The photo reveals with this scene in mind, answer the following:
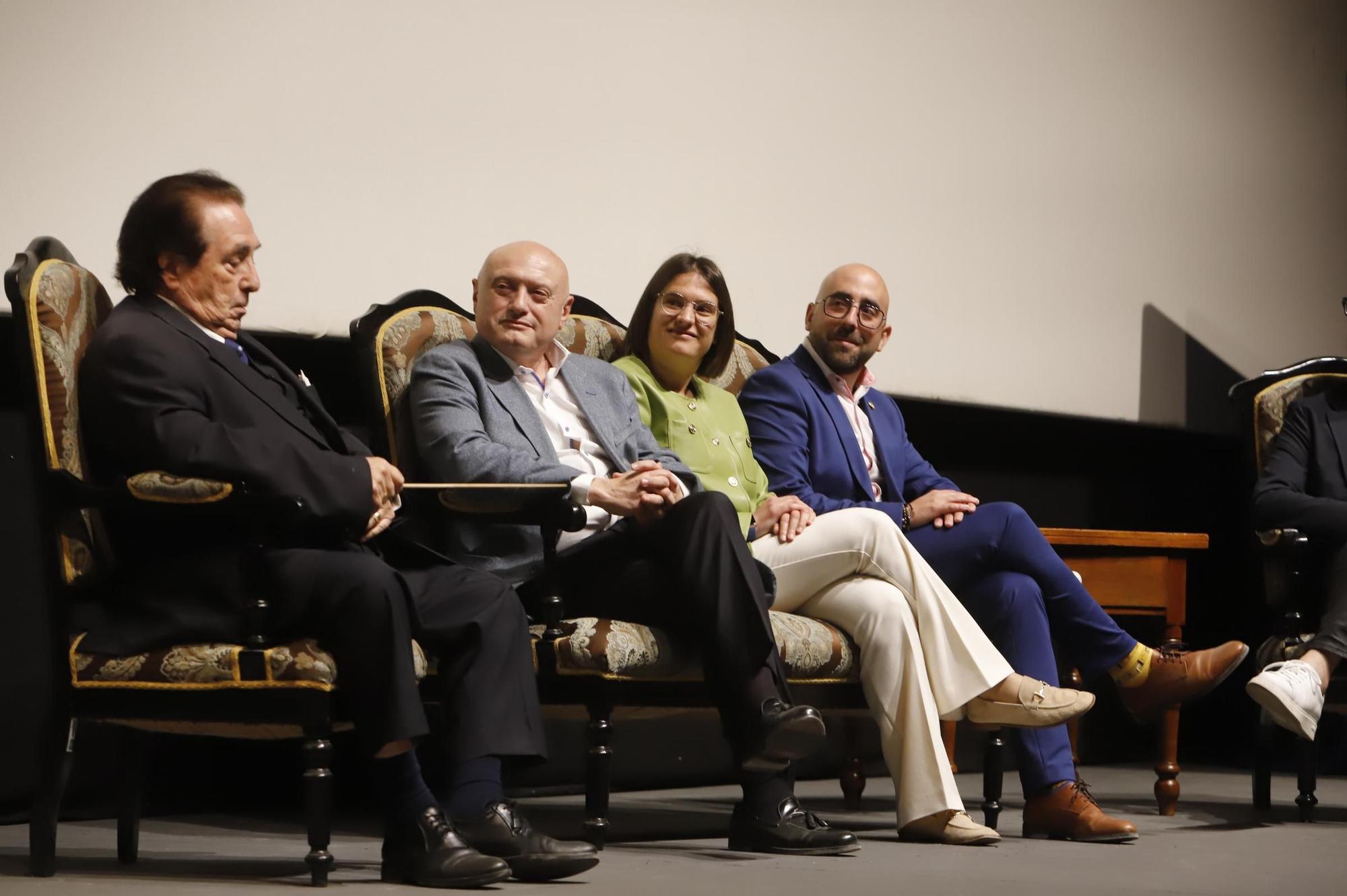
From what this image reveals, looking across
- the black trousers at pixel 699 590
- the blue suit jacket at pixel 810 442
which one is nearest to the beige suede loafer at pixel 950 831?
the black trousers at pixel 699 590

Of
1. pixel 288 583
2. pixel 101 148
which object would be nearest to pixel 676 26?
pixel 101 148

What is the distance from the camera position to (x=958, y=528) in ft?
10.8

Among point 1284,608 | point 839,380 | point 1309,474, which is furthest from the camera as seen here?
point 1309,474

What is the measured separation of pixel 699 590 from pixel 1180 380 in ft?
9.66

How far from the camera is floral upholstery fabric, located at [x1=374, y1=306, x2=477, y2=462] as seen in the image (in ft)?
9.87

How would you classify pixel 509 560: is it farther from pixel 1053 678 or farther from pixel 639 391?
pixel 1053 678

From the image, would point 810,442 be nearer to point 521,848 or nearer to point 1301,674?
point 1301,674

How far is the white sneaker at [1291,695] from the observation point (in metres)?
3.39

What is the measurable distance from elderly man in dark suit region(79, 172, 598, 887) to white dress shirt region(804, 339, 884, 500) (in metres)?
1.29

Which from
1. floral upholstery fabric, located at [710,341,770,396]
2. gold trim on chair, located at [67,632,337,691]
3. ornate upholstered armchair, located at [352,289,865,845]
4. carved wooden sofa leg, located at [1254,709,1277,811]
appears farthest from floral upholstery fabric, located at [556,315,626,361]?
carved wooden sofa leg, located at [1254,709,1277,811]

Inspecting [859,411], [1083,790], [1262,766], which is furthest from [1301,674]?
[859,411]

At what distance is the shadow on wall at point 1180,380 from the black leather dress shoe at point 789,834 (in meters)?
2.66

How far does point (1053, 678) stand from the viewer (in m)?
3.13

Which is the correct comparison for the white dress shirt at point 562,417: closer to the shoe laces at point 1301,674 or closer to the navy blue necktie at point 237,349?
the navy blue necktie at point 237,349
